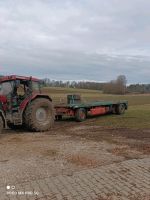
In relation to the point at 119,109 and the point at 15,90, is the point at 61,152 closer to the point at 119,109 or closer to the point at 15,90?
the point at 15,90

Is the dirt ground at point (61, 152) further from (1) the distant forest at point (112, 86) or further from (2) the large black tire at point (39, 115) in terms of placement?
(1) the distant forest at point (112, 86)

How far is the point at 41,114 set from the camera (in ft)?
46.5

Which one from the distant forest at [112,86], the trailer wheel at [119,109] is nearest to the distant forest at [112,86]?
the distant forest at [112,86]

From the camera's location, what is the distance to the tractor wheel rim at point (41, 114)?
14.0 metres

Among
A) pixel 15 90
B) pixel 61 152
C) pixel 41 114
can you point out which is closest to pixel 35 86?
pixel 15 90

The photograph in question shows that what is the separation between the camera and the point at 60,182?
6.30 m

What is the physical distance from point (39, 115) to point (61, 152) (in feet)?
16.8

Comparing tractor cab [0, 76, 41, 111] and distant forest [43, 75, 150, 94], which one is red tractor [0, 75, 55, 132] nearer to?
tractor cab [0, 76, 41, 111]

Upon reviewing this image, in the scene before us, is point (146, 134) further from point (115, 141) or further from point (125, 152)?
point (125, 152)

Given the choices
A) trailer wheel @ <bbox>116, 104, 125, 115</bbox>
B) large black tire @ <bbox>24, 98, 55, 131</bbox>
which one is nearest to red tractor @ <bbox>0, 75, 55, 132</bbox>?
large black tire @ <bbox>24, 98, 55, 131</bbox>

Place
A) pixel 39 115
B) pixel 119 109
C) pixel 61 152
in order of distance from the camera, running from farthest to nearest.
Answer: pixel 119 109
pixel 39 115
pixel 61 152

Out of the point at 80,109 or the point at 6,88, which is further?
the point at 80,109

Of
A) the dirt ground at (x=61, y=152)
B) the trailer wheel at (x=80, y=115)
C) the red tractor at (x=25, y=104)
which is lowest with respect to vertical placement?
the dirt ground at (x=61, y=152)

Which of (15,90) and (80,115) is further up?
(15,90)
